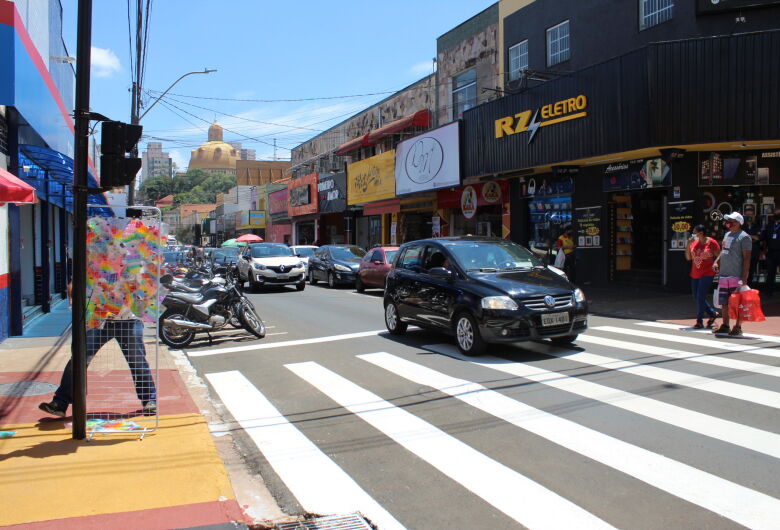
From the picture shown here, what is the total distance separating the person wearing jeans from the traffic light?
4.49ft

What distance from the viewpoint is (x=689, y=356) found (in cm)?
836

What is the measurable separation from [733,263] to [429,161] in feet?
52.9

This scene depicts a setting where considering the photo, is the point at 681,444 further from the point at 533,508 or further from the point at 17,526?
the point at 17,526

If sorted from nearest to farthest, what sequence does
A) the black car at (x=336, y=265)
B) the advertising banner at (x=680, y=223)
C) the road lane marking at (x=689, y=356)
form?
the road lane marking at (x=689, y=356)
the advertising banner at (x=680, y=223)
the black car at (x=336, y=265)

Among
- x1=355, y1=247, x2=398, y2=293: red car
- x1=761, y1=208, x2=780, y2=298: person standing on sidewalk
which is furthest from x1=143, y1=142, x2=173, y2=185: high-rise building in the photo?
x1=761, y1=208, x2=780, y2=298: person standing on sidewalk

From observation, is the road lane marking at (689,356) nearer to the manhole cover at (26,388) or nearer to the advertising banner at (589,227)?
the manhole cover at (26,388)

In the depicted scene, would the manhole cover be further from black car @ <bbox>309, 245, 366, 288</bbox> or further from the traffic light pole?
black car @ <bbox>309, 245, 366, 288</bbox>

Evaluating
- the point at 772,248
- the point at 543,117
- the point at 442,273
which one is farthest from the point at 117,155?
the point at 543,117

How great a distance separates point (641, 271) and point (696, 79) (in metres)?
5.39

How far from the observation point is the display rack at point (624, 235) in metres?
A: 17.6

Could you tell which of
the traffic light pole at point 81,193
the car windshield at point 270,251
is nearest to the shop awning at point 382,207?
the car windshield at point 270,251

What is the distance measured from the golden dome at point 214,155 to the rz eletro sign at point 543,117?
9910 centimetres

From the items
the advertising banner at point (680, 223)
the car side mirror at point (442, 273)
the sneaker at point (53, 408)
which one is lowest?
the sneaker at point (53, 408)

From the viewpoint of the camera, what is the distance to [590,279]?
718 inches
